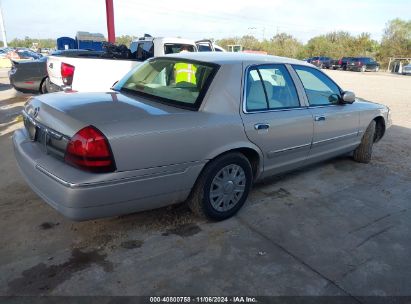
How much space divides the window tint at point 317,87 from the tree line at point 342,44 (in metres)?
40.2

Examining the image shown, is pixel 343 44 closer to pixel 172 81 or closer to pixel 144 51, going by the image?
pixel 144 51

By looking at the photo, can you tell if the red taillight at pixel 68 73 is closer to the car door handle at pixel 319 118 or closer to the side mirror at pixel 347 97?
the car door handle at pixel 319 118

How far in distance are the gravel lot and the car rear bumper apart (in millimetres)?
415

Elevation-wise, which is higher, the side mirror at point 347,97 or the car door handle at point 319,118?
the side mirror at point 347,97

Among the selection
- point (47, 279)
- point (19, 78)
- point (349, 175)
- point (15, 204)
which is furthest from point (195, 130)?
point (19, 78)

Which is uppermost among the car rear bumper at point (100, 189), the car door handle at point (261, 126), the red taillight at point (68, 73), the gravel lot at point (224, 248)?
the red taillight at point (68, 73)

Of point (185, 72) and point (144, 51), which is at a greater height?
point (144, 51)

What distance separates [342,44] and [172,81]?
63.4 meters

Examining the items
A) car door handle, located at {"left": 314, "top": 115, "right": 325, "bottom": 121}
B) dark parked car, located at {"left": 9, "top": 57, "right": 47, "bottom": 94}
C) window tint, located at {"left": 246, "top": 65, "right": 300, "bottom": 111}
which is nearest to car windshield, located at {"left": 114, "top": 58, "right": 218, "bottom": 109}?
window tint, located at {"left": 246, "top": 65, "right": 300, "bottom": 111}

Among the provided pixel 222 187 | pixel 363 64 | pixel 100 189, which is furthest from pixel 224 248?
pixel 363 64

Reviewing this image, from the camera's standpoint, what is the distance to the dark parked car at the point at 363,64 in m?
40.1

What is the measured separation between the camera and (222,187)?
347cm

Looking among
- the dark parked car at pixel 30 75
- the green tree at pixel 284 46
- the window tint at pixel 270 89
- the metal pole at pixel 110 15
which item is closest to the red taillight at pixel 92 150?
the window tint at pixel 270 89

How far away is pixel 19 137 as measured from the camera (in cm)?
342
